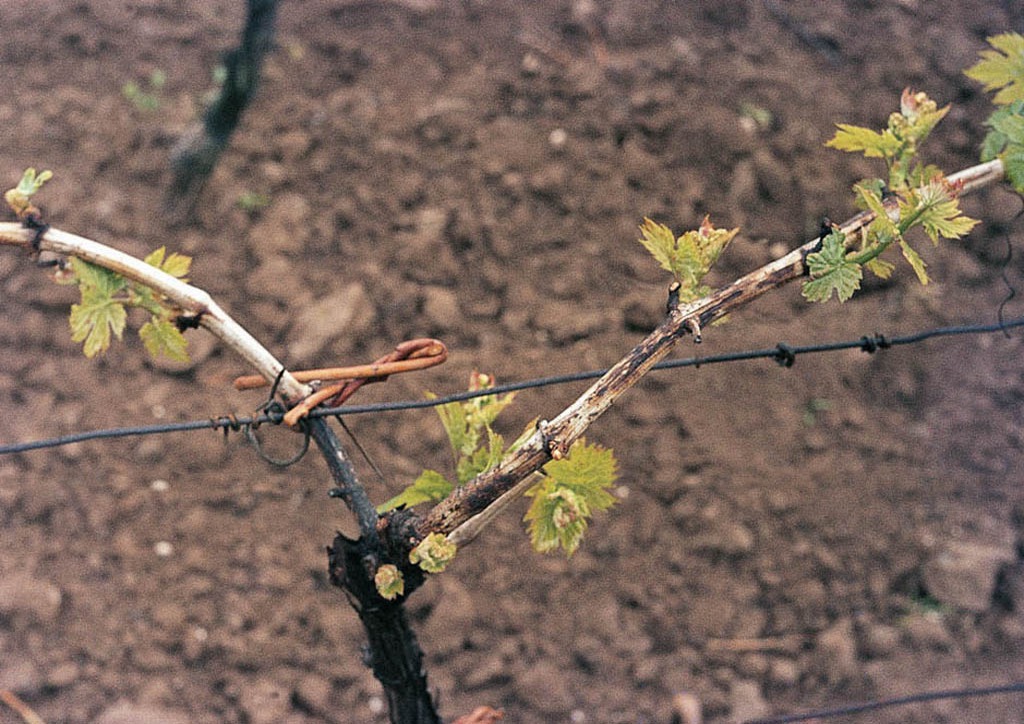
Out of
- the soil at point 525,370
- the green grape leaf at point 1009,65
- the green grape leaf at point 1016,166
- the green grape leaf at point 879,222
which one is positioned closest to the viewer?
the green grape leaf at point 879,222

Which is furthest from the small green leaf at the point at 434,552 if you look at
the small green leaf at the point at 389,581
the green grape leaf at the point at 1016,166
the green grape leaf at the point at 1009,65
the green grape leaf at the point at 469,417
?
the green grape leaf at the point at 1009,65

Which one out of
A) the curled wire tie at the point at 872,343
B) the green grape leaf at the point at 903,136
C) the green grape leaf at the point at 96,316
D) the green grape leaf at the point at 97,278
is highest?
the green grape leaf at the point at 97,278

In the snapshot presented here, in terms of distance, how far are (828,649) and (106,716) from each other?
91.5 inches

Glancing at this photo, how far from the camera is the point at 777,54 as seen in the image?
4547 mm

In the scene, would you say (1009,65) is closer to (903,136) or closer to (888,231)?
(903,136)

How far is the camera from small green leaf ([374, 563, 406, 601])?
162 cm

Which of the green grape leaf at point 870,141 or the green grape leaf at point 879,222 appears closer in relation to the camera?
the green grape leaf at point 879,222

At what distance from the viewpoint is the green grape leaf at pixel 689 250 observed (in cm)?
151

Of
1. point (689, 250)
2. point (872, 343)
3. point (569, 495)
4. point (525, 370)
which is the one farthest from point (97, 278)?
point (525, 370)

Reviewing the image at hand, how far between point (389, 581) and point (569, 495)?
351 mm

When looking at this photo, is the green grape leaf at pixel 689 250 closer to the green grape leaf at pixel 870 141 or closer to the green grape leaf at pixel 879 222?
the green grape leaf at pixel 879 222

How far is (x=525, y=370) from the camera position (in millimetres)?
3688

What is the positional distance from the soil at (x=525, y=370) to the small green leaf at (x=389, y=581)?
1.61m

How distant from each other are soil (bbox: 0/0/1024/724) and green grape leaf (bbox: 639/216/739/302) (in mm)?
1848
